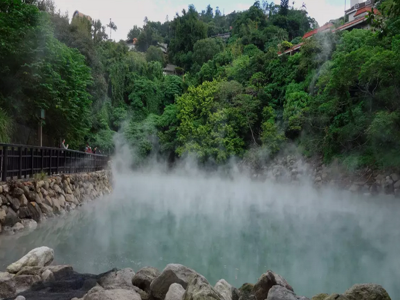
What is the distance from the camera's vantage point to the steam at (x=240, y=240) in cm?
592

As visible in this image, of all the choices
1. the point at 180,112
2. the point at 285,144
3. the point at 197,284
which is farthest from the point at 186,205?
the point at 180,112

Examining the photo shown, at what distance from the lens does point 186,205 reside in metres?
13.1

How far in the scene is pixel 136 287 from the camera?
160 inches

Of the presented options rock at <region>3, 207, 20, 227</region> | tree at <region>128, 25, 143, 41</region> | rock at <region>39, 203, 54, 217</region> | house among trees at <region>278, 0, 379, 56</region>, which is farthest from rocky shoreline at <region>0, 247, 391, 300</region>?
tree at <region>128, 25, 143, 41</region>

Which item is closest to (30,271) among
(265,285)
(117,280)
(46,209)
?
(117,280)

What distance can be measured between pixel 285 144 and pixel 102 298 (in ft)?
67.8

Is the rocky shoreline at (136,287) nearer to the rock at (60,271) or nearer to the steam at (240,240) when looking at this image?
the rock at (60,271)

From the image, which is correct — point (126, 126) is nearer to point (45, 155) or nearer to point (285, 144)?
point (285, 144)

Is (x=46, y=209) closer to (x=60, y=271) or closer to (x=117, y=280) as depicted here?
(x=60, y=271)

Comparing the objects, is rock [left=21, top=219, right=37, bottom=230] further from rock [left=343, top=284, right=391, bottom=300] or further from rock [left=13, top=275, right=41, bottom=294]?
rock [left=343, top=284, right=391, bottom=300]

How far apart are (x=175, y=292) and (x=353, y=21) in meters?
24.4

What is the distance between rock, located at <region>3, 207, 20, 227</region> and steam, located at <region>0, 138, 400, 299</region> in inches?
19.4

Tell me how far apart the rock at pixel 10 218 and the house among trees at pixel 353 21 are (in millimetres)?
16658

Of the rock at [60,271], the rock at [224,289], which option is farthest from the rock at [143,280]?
the rock at [60,271]
